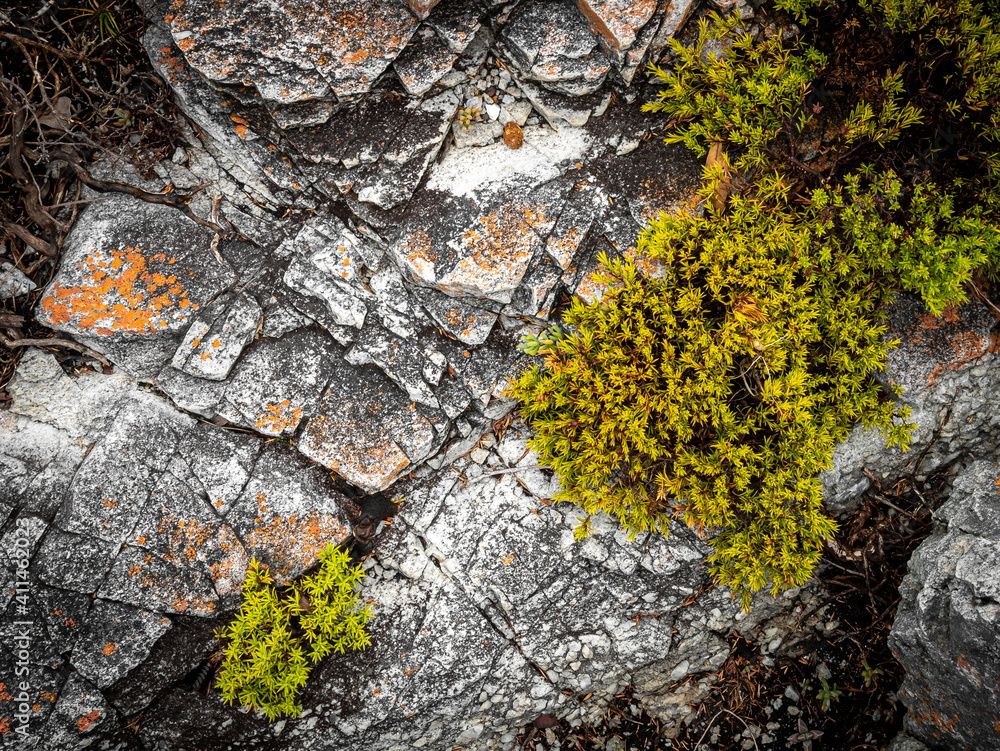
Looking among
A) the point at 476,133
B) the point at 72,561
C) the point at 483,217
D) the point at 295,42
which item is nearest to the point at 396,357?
the point at 483,217

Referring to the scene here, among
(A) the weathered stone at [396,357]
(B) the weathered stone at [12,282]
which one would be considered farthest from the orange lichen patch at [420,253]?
(B) the weathered stone at [12,282]

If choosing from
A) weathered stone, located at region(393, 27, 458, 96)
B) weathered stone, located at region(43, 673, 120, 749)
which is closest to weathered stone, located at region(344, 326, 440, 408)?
weathered stone, located at region(393, 27, 458, 96)

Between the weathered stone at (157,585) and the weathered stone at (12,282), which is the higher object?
the weathered stone at (12,282)

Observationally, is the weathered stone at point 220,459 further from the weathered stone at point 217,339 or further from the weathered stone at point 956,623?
the weathered stone at point 956,623

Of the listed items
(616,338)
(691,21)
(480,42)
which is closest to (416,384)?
(616,338)

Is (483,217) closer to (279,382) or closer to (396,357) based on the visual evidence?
(396,357)

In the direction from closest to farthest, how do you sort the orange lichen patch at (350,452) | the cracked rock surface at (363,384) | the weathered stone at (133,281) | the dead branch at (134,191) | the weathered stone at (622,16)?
1. the weathered stone at (622,16)
2. the cracked rock surface at (363,384)
3. the weathered stone at (133,281)
4. the dead branch at (134,191)
5. the orange lichen patch at (350,452)

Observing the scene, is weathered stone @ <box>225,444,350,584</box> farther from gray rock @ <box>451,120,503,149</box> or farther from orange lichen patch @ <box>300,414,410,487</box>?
gray rock @ <box>451,120,503,149</box>

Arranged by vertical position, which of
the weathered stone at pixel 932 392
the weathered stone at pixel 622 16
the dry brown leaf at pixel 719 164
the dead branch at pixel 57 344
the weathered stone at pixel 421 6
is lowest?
the weathered stone at pixel 932 392
